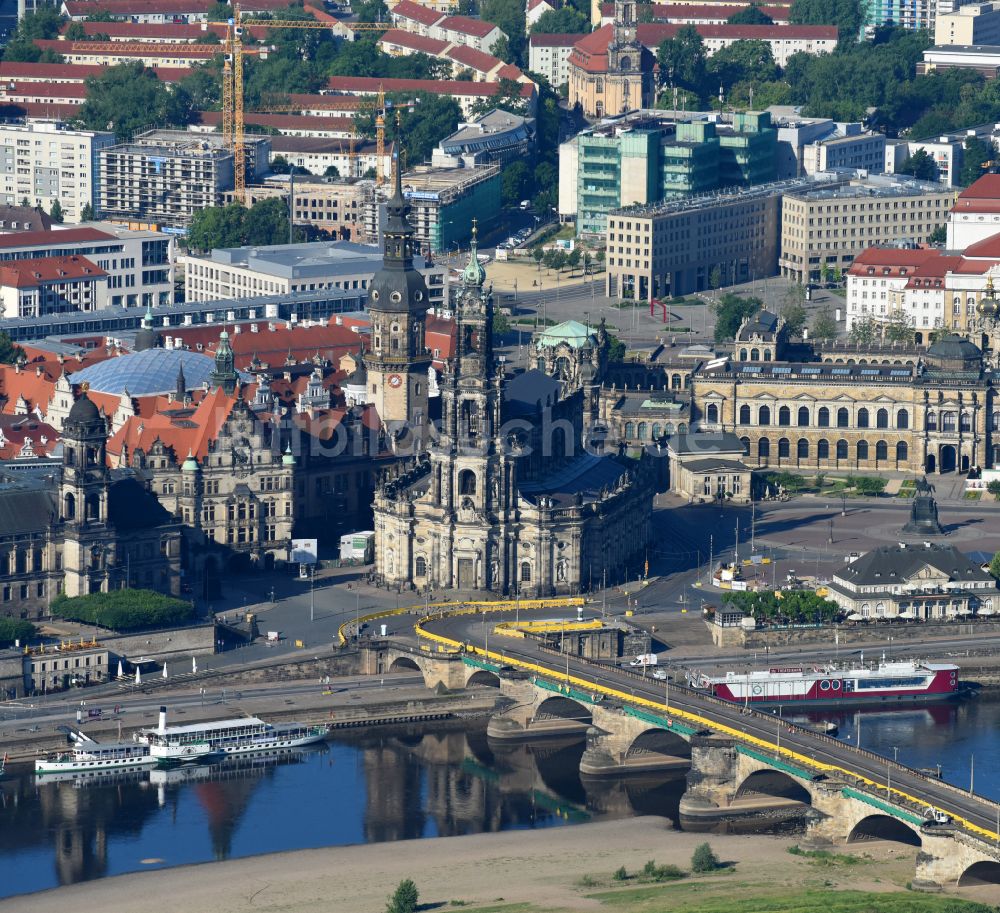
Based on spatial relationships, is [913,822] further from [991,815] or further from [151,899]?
[151,899]

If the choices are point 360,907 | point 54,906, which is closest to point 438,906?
point 360,907

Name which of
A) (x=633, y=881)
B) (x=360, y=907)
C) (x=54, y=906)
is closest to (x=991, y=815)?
(x=633, y=881)

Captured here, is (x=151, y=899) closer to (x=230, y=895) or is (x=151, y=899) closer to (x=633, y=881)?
(x=230, y=895)

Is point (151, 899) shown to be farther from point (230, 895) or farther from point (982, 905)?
point (982, 905)

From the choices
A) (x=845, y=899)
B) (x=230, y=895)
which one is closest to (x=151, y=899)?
(x=230, y=895)
